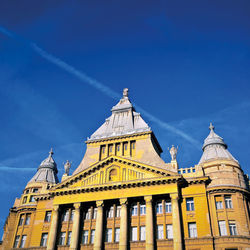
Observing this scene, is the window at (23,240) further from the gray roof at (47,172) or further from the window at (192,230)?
the window at (192,230)

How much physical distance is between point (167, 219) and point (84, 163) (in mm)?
18908

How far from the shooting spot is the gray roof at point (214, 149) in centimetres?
4916

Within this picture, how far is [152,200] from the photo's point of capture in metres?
45.2

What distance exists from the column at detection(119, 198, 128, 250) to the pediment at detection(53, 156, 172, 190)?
140 inches

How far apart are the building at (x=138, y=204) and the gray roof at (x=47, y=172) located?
15.5 feet

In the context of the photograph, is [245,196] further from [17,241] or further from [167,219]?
[17,241]

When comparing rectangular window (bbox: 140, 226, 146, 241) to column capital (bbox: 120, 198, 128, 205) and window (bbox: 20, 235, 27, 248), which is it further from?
window (bbox: 20, 235, 27, 248)

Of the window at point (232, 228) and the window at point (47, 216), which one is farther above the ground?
the window at point (47, 216)

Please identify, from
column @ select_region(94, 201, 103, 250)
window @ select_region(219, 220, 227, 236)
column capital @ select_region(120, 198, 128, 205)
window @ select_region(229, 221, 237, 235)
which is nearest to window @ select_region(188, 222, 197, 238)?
window @ select_region(219, 220, 227, 236)

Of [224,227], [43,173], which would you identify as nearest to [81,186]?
[43,173]

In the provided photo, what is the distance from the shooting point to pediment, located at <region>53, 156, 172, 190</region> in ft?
156

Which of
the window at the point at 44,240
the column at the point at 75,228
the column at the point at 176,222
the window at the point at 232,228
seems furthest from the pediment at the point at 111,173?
the window at the point at 232,228

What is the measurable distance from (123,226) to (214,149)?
793 inches

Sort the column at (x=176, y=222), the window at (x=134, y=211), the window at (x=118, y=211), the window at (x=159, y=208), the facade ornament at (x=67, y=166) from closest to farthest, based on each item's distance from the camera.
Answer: the column at (x=176, y=222) → the window at (x=159, y=208) → the window at (x=134, y=211) → the window at (x=118, y=211) → the facade ornament at (x=67, y=166)
